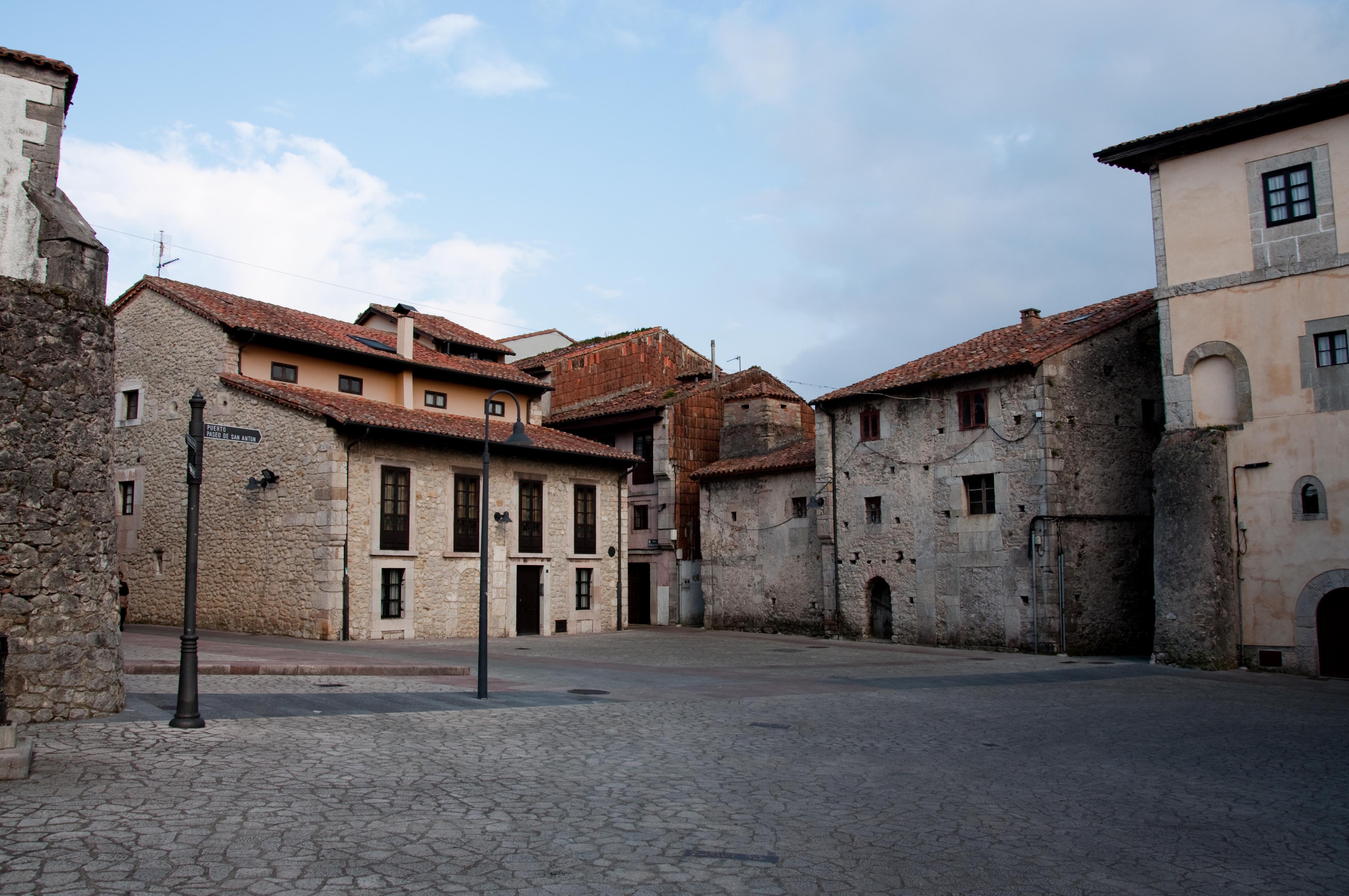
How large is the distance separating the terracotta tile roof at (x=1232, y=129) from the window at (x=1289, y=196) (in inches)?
36.9

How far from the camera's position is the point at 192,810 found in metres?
6.87

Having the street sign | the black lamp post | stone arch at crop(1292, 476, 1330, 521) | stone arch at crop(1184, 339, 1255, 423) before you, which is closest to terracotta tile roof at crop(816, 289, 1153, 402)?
stone arch at crop(1184, 339, 1255, 423)

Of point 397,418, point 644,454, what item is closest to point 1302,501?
point 397,418

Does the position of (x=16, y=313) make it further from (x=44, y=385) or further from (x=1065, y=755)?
(x=1065, y=755)

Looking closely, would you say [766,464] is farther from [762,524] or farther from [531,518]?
[531,518]

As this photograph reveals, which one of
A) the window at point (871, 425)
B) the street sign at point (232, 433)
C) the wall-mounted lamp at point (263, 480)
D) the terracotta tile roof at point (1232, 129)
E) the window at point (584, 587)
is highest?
the terracotta tile roof at point (1232, 129)

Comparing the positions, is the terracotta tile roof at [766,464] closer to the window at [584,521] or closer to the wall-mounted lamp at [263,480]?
the window at [584,521]

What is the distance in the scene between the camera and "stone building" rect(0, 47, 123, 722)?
31.3 ft

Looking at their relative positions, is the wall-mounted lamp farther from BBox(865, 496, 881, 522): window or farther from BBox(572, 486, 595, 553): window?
BBox(865, 496, 881, 522): window

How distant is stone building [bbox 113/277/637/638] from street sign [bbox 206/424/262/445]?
45.0 feet

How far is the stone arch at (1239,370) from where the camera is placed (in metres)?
21.4

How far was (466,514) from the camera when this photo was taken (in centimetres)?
2828

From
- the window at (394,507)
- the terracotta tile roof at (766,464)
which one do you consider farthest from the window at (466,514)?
the terracotta tile roof at (766,464)

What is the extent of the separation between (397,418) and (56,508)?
56.6 ft
